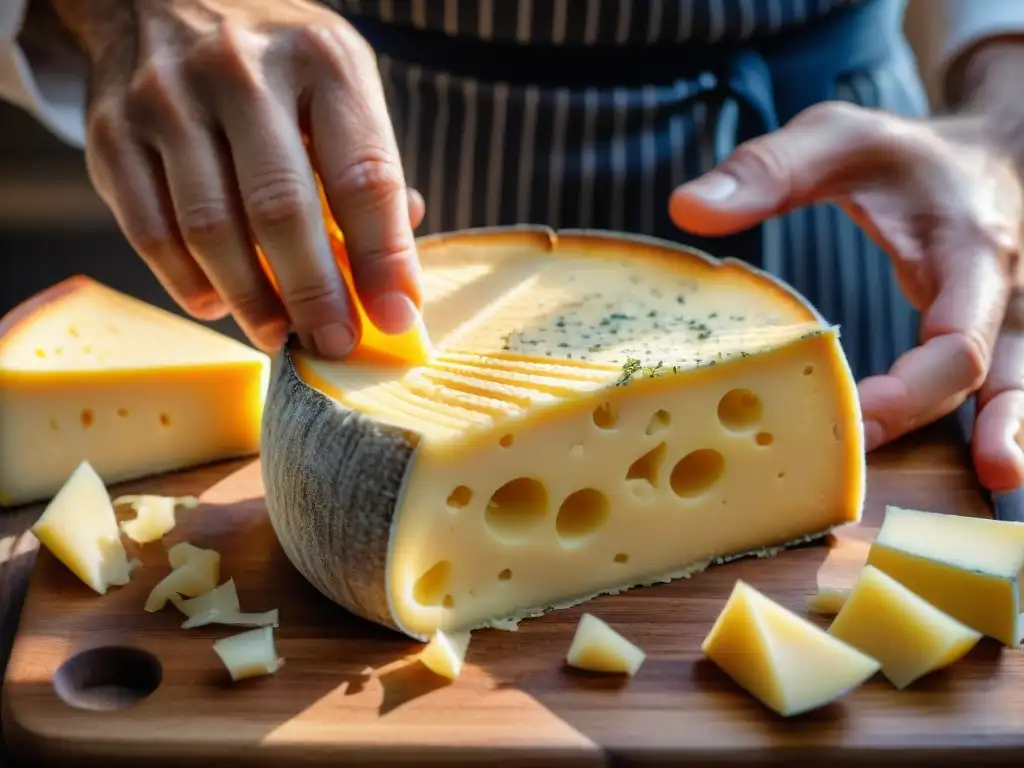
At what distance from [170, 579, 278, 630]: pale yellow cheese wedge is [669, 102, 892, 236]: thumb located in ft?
2.78

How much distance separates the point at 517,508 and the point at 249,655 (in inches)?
14.5

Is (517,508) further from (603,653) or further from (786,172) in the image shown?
(786,172)

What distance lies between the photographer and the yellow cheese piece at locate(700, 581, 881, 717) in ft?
A: 4.10

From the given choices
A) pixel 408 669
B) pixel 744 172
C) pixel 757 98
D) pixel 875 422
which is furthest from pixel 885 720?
pixel 757 98

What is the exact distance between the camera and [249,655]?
1.34m

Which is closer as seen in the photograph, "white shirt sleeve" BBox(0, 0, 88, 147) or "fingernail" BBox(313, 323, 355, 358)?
"fingernail" BBox(313, 323, 355, 358)

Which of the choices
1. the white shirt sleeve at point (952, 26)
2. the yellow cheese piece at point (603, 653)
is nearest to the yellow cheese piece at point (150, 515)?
the yellow cheese piece at point (603, 653)

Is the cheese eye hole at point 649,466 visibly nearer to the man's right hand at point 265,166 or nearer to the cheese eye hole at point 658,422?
the cheese eye hole at point 658,422

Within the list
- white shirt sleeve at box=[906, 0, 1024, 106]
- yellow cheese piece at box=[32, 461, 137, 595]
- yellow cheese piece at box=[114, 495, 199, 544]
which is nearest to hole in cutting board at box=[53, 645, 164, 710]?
yellow cheese piece at box=[32, 461, 137, 595]

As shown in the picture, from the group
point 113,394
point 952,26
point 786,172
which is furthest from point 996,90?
point 113,394

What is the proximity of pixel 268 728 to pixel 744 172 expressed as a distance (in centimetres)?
110

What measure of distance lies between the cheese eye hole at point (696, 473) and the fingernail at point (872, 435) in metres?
0.30

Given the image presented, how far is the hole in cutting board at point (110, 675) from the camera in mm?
1364

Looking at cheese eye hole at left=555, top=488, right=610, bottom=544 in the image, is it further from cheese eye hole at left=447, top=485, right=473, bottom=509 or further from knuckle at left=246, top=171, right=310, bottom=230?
knuckle at left=246, top=171, right=310, bottom=230
